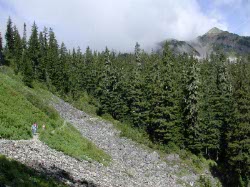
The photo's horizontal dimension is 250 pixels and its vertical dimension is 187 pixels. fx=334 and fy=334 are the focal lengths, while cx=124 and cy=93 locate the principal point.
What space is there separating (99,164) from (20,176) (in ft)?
63.5

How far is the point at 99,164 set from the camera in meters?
37.1

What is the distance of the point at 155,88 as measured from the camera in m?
66.4

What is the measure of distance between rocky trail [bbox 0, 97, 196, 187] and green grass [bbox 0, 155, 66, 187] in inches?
89.9

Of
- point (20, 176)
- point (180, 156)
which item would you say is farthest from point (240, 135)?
point (20, 176)

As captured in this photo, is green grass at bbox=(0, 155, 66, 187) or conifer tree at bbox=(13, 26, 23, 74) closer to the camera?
green grass at bbox=(0, 155, 66, 187)

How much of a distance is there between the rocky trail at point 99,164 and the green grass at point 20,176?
2.28 metres

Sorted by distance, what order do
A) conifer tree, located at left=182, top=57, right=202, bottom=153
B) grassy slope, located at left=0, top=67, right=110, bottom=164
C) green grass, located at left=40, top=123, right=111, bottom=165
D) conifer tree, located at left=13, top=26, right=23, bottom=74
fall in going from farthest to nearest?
conifer tree, located at left=13, top=26, right=23, bottom=74 < conifer tree, located at left=182, top=57, right=202, bottom=153 < green grass, located at left=40, top=123, right=111, bottom=165 < grassy slope, located at left=0, top=67, right=110, bottom=164

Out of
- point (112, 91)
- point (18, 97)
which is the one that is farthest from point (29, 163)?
point (112, 91)

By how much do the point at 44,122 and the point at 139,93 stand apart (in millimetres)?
35856

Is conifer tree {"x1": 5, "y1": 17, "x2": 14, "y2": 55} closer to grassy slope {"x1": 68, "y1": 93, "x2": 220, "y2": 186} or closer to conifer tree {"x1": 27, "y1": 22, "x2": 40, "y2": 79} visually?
conifer tree {"x1": 27, "y1": 22, "x2": 40, "y2": 79}

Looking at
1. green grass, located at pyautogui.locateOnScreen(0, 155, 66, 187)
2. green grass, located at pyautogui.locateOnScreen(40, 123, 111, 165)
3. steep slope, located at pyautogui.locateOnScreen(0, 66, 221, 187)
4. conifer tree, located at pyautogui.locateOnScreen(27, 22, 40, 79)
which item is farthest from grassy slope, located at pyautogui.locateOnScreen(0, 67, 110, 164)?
conifer tree, located at pyautogui.locateOnScreen(27, 22, 40, 79)

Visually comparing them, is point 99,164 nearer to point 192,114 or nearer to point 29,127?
point 29,127

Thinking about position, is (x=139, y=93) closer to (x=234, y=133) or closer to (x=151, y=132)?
(x=151, y=132)

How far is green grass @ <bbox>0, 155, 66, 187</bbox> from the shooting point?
17000mm
